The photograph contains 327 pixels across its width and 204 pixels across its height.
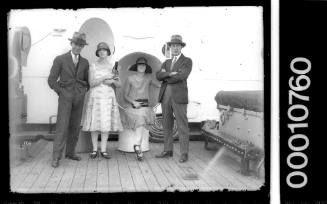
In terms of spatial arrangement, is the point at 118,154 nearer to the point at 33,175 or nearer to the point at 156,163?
the point at 156,163

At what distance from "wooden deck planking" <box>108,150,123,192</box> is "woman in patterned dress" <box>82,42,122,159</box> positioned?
0.18m

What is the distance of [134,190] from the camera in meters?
3.86

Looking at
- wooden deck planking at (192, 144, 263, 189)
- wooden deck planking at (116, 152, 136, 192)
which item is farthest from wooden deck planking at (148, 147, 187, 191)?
wooden deck planking at (192, 144, 263, 189)

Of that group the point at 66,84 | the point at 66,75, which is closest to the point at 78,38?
the point at 66,75

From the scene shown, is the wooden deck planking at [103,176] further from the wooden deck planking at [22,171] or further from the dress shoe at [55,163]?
the wooden deck planking at [22,171]

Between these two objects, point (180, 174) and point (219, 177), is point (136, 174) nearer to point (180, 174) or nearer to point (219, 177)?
point (180, 174)

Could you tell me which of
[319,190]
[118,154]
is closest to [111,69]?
[118,154]

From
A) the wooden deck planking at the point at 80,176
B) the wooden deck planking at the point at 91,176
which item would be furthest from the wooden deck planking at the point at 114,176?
the wooden deck planking at the point at 80,176

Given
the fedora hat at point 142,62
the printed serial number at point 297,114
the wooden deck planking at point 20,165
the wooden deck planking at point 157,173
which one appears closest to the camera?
the printed serial number at point 297,114

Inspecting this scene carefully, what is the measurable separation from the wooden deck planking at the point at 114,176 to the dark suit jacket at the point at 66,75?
3.23ft

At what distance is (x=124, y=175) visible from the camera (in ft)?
14.4

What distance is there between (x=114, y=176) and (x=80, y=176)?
368 mm

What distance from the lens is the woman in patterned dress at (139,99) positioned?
17.6ft

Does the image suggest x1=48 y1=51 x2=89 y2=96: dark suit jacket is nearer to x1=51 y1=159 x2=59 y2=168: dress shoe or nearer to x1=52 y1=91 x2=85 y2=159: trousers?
x1=52 y1=91 x2=85 y2=159: trousers
